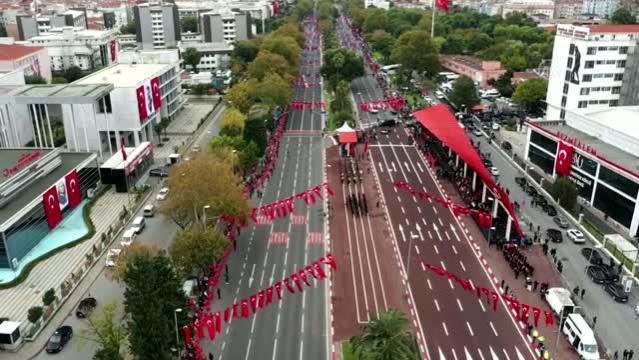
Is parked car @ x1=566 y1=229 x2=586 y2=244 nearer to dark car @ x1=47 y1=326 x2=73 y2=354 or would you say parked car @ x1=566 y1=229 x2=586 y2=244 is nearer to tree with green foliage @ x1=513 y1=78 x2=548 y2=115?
dark car @ x1=47 y1=326 x2=73 y2=354

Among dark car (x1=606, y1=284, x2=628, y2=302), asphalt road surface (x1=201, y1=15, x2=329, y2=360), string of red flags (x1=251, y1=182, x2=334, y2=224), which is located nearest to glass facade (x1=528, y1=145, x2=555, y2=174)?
dark car (x1=606, y1=284, x2=628, y2=302)

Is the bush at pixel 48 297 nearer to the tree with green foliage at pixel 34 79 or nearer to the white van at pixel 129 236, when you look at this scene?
the white van at pixel 129 236

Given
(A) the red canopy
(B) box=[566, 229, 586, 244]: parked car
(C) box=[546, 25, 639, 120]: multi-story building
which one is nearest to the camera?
(A) the red canopy

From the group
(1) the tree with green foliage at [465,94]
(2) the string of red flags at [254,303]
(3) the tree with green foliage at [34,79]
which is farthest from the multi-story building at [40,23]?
(2) the string of red flags at [254,303]

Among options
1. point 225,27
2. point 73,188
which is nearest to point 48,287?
point 73,188

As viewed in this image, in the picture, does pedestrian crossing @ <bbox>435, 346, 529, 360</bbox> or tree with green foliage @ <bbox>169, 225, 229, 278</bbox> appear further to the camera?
tree with green foliage @ <bbox>169, 225, 229, 278</bbox>

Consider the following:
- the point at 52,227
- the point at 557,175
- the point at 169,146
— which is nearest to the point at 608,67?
the point at 557,175
